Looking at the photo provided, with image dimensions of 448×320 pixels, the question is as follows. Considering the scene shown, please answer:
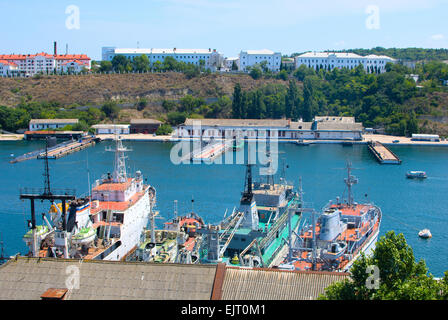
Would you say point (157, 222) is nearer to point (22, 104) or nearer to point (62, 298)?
point (62, 298)

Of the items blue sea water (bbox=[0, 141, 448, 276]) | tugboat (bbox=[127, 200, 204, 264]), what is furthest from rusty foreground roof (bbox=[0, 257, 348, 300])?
blue sea water (bbox=[0, 141, 448, 276])

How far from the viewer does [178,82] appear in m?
110

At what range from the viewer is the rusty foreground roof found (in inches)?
535

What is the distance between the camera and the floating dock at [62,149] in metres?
60.0

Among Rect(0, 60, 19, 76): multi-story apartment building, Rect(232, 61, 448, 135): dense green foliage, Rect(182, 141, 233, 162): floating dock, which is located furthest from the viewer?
Rect(0, 60, 19, 76): multi-story apartment building

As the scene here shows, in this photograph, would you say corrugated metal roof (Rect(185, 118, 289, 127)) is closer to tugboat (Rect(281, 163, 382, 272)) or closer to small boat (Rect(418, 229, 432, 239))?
small boat (Rect(418, 229, 432, 239))

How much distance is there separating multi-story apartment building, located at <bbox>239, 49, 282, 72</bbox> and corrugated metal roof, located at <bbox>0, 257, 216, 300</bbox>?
115 metres

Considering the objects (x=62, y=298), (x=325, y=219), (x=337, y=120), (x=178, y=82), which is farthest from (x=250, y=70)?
(x=62, y=298)

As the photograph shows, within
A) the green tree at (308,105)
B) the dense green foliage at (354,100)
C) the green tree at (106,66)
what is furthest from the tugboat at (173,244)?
the green tree at (106,66)

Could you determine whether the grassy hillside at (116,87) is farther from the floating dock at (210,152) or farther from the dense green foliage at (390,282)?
the dense green foliage at (390,282)

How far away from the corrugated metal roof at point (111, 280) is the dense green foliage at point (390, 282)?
3688 millimetres

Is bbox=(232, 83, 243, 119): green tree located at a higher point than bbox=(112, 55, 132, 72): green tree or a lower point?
lower

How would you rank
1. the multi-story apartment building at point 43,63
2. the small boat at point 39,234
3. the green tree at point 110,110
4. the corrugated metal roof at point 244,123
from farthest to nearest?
1. the multi-story apartment building at point 43,63
2. the green tree at point 110,110
3. the corrugated metal roof at point 244,123
4. the small boat at point 39,234
